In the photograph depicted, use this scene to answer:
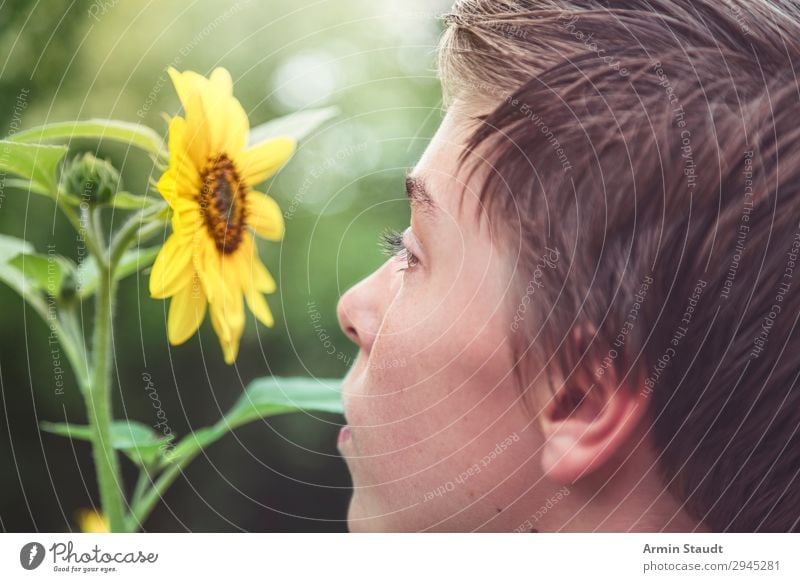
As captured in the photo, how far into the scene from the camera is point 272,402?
0.49 meters

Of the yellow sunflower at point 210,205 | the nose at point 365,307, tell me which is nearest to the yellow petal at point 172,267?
the yellow sunflower at point 210,205

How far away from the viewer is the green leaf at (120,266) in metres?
0.42

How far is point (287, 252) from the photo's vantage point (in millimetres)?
597

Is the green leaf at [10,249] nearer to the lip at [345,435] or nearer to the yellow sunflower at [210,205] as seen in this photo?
the yellow sunflower at [210,205]

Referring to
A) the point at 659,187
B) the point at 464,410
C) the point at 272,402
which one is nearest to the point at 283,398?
the point at 272,402

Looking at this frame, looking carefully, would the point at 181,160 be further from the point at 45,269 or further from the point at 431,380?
the point at 431,380

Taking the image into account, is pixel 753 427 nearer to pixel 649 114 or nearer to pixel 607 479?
pixel 607 479

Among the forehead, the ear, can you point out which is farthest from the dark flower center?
the ear

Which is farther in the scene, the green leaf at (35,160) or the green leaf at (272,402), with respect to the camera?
the green leaf at (272,402)

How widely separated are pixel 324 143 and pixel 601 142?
0.20 meters

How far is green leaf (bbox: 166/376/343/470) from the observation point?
490mm

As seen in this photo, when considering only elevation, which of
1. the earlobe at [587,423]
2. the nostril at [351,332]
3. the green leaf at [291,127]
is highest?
the green leaf at [291,127]

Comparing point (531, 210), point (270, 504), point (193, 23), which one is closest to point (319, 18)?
point (193, 23)

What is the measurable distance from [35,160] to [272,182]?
0.16 m
